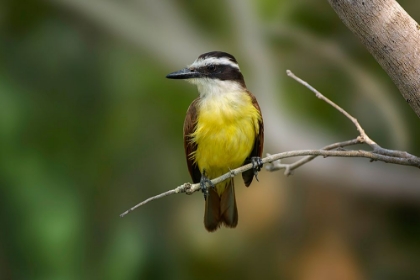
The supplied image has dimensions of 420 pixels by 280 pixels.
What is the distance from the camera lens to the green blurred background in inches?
71.8

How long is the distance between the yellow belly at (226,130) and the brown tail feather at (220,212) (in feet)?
0.31

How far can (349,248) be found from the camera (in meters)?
1.83

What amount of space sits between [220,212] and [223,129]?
195 millimetres

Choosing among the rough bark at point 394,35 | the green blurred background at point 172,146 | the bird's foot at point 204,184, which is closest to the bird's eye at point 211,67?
the bird's foot at point 204,184

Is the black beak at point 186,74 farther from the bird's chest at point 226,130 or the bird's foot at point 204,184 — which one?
the bird's foot at point 204,184

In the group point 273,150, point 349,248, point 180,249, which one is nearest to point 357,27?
point 273,150

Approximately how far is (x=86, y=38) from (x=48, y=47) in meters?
0.15

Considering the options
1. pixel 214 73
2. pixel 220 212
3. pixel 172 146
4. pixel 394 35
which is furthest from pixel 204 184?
pixel 172 146

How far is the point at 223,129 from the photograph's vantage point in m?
1.21

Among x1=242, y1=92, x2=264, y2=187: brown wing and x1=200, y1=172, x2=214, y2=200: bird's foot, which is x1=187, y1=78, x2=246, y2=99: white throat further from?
x1=200, y1=172, x2=214, y2=200: bird's foot

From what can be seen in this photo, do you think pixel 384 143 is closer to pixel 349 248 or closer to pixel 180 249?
pixel 349 248

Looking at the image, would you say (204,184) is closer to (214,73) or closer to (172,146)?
(214,73)

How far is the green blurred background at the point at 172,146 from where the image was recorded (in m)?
1.82

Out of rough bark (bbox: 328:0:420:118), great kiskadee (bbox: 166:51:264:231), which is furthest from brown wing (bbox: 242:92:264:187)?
rough bark (bbox: 328:0:420:118)
